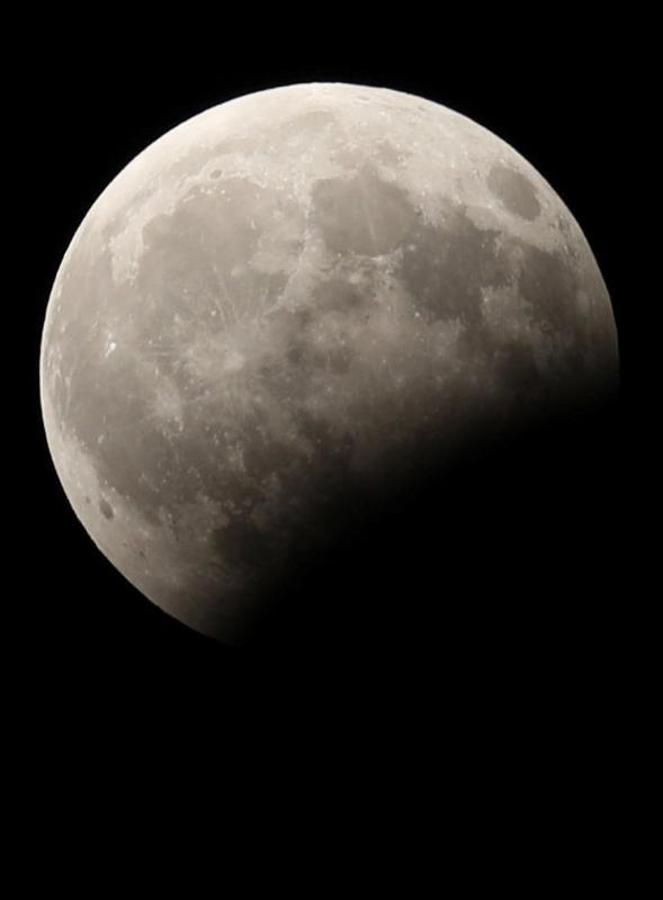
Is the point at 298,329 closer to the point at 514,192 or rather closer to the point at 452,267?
the point at 452,267

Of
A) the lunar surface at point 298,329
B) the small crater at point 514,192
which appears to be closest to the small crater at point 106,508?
the lunar surface at point 298,329

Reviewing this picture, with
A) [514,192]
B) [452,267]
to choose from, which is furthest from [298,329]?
[514,192]

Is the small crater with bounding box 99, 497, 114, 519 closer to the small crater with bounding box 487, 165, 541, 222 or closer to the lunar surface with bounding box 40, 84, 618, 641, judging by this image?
the lunar surface with bounding box 40, 84, 618, 641

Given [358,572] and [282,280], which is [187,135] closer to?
[282,280]

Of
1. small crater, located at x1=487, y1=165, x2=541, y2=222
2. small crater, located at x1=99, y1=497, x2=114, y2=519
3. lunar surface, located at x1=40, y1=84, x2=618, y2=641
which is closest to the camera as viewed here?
lunar surface, located at x1=40, y1=84, x2=618, y2=641

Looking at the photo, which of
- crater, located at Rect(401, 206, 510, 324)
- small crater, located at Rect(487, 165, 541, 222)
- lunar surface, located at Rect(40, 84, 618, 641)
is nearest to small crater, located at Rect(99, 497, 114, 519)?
lunar surface, located at Rect(40, 84, 618, 641)

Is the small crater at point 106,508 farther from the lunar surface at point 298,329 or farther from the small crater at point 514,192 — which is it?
the small crater at point 514,192
